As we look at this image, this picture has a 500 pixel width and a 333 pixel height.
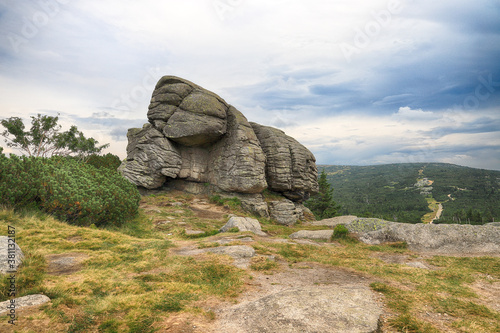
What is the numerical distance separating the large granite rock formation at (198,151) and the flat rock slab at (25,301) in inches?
1152

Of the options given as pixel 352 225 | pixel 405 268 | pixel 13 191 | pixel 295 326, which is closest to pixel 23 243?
pixel 13 191

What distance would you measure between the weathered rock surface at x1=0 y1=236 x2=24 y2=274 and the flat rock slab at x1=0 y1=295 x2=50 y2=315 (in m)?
2.14

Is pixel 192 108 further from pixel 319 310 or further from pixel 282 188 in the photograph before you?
pixel 319 310

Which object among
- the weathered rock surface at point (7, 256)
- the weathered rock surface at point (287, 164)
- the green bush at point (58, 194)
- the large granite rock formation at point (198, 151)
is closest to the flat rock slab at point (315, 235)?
the green bush at point (58, 194)

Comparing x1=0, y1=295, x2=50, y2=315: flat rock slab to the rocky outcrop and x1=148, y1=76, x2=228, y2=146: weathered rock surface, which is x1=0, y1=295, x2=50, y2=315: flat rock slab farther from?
x1=148, y1=76, x2=228, y2=146: weathered rock surface

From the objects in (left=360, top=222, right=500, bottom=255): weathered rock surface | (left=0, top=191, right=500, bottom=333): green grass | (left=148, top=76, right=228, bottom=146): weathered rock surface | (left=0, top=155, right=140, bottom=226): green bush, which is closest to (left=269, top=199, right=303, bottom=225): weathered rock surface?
(left=148, top=76, right=228, bottom=146): weathered rock surface

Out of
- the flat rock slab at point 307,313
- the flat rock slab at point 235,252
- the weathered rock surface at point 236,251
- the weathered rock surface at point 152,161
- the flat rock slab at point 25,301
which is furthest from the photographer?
the weathered rock surface at point 152,161

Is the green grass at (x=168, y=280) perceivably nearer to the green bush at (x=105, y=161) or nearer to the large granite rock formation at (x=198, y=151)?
the large granite rock formation at (x=198, y=151)

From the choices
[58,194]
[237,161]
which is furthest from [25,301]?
[237,161]

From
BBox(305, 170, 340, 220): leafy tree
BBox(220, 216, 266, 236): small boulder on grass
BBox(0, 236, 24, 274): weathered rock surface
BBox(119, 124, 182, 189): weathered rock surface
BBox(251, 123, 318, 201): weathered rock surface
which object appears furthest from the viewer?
BBox(305, 170, 340, 220): leafy tree

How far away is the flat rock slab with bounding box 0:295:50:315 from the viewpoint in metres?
5.65

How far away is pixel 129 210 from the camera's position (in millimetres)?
20781

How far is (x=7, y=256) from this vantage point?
7.87m

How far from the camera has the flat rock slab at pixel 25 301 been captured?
18.5 ft
